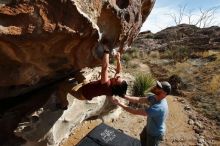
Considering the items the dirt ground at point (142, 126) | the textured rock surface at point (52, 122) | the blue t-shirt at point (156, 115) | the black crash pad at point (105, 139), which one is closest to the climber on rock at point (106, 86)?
the blue t-shirt at point (156, 115)

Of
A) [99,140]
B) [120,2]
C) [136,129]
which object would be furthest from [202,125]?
[120,2]

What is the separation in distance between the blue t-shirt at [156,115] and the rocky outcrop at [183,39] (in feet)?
40.8

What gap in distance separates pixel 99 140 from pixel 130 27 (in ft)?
8.15

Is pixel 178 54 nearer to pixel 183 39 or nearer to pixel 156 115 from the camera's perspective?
pixel 183 39

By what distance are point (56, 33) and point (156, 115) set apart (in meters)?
2.29

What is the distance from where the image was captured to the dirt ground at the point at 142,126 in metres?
8.71

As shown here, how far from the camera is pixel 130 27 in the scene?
17.2 feet

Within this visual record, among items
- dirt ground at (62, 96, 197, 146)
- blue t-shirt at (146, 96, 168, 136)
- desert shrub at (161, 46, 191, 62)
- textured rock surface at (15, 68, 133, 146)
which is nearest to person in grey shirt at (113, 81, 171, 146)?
blue t-shirt at (146, 96, 168, 136)

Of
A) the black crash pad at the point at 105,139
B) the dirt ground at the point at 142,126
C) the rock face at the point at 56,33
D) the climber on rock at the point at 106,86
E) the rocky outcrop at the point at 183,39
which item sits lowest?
the dirt ground at the point at 142,126

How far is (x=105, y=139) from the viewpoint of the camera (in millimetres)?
6941

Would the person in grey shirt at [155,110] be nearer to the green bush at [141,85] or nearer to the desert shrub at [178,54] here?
the green bush at [141,85]

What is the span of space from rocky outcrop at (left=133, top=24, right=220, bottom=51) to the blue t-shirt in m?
12.4

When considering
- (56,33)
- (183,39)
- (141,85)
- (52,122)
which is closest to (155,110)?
(52,122)

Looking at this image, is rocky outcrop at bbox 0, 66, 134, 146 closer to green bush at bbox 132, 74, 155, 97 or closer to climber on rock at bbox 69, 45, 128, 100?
climber on rock at bbox 69, 45, 128, 100
